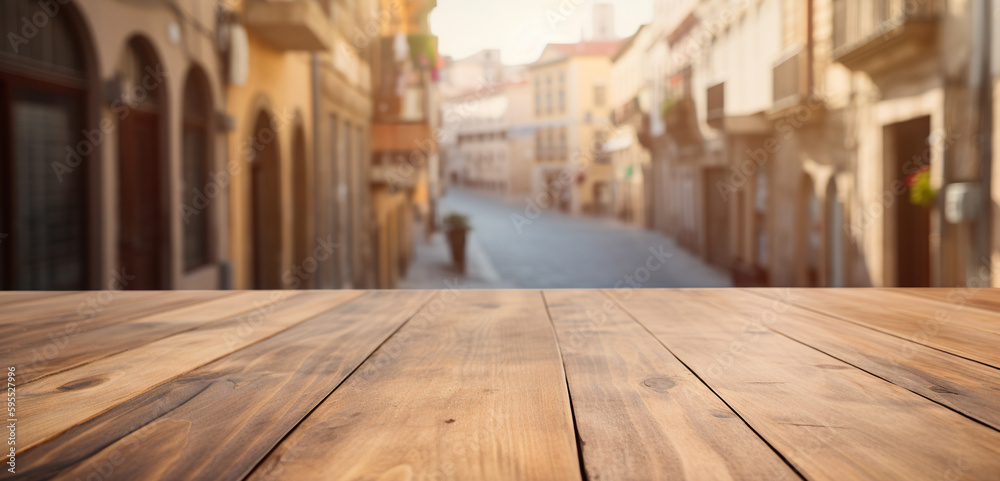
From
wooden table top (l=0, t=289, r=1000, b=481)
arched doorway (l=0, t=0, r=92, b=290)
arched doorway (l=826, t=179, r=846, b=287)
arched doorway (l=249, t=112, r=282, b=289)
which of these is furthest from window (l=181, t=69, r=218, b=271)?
arched doorway (l=826, t=179, r=846, b=287)

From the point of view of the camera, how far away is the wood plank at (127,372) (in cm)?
124

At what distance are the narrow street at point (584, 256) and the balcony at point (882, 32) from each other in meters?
7.66

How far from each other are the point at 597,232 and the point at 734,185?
14.1 meters

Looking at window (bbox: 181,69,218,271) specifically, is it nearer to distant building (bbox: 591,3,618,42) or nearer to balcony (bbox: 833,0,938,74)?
balcony (bbox: 833,0,938,74)

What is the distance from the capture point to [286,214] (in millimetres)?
9148

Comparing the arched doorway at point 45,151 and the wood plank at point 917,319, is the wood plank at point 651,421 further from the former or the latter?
the arched doorway at point 45,151

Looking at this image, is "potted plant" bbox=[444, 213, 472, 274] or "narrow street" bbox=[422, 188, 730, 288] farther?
"potted plant" bbox=[444, 213, 472, 274]

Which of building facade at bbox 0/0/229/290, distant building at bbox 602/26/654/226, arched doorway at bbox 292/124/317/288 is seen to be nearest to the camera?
building facade at bbox 0/0/229/290

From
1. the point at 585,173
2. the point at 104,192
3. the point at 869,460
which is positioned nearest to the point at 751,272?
the point at 104,192

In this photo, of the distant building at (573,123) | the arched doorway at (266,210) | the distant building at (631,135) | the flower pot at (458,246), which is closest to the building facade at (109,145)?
the arched doorway at (266,210)

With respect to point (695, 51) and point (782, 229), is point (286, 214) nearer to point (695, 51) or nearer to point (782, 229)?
point (782, 229)

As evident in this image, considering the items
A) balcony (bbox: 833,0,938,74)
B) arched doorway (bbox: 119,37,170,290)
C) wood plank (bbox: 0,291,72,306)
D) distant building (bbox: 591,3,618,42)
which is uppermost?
distant building (bbox: 591,3,618,42)

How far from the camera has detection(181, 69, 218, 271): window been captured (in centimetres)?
643

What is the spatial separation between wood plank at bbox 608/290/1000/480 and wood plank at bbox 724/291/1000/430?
0.04 m
